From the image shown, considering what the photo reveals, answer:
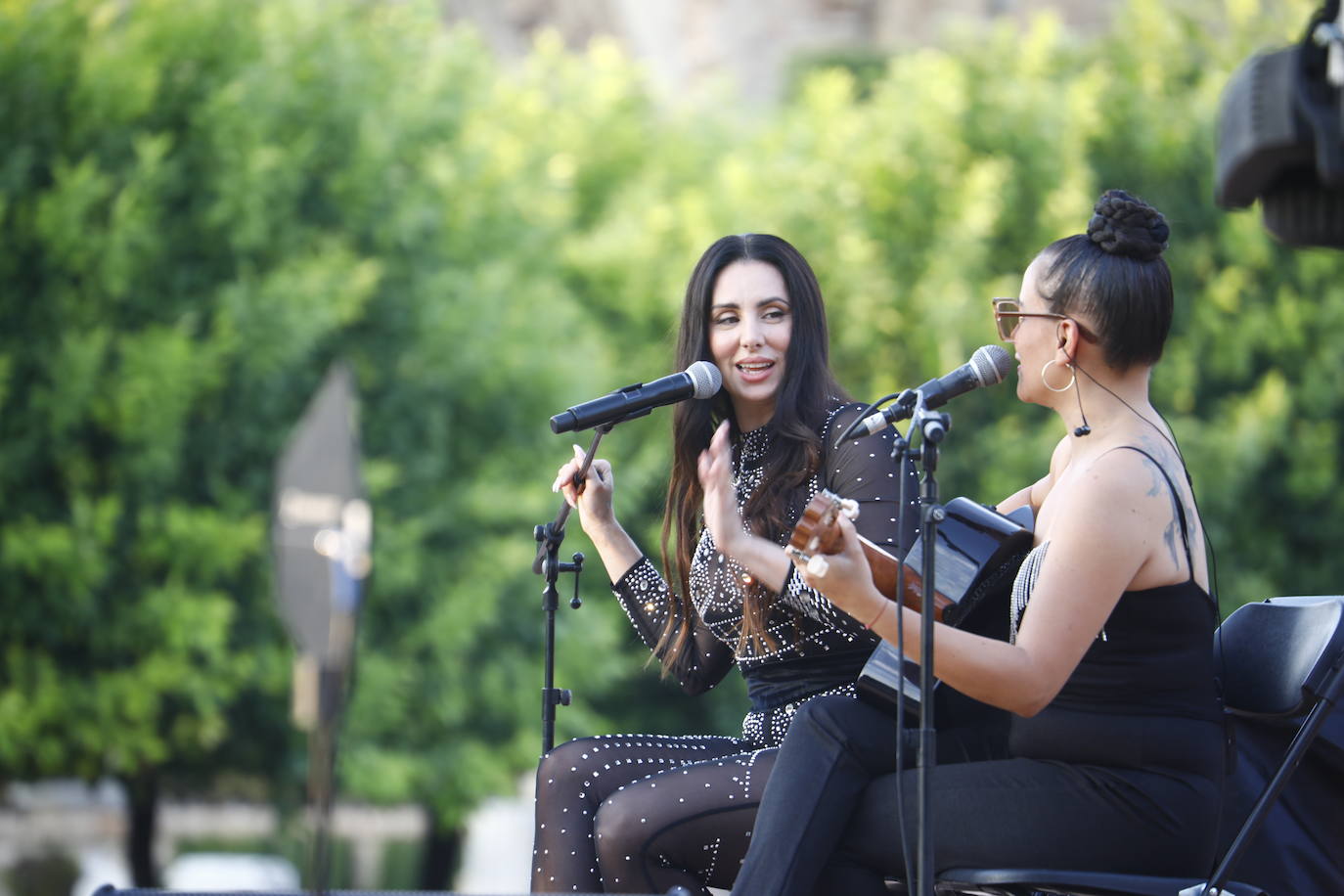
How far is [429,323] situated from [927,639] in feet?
34.9

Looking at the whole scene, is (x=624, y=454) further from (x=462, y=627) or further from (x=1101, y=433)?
(x=1101, y=433)

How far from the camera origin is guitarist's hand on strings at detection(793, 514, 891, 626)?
243cm

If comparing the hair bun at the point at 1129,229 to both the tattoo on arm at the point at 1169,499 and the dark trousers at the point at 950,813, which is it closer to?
the tattoo on arm at the point at 1169,499

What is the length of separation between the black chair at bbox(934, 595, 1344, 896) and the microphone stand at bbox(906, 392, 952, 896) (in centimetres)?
17

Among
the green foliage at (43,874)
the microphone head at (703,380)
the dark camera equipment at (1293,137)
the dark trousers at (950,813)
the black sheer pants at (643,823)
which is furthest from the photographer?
the green foliage at (43,874)

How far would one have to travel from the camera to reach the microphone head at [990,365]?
270 cm

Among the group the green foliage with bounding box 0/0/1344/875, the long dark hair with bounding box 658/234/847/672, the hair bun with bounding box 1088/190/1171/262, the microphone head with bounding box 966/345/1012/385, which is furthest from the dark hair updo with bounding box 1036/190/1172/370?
the green foliage with bounding box 0/0/1344/875

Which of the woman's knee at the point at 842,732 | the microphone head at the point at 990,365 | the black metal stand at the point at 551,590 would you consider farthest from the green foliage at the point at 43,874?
the microphone head at the point at 990,365

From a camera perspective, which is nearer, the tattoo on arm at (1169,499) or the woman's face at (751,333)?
the tattoo on arm at (1169,499)

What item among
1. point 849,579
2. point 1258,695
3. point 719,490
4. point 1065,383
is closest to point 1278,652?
point 1258,695

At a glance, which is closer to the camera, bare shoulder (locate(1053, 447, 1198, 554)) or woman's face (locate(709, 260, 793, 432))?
bare shoulder (locate(1053, 447, 1198, 554))

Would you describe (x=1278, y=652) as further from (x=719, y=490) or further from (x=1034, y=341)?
(x=719, y=490)

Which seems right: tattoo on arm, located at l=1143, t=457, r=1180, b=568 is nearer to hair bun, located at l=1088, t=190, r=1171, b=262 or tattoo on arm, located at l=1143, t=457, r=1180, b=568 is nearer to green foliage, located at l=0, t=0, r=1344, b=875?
hair bun, located at l=1088, t=190, r=1171, b=262

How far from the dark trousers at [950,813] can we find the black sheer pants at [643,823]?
0.77 feet
